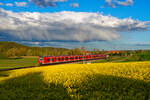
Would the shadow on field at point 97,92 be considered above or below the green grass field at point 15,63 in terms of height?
above

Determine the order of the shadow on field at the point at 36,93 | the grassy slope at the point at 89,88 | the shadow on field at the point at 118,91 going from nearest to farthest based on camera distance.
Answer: the shadow on field at the point at 118,91
the grassy slope at the point at 89,88
the shadow on field at the point at 36,93

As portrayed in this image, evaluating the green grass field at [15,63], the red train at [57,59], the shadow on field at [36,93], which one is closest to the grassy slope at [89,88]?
the shadow on field at [36,93]

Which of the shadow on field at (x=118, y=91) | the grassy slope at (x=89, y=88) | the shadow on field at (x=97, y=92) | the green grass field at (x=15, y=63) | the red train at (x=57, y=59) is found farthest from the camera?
the green grass field at (x=15, y=63)

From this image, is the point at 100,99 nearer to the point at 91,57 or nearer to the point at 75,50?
the point at 91,57

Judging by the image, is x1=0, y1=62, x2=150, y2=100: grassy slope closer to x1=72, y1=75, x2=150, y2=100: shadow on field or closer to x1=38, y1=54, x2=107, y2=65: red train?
x1=72, y1=75, x2=150, y2=100: shadow on field

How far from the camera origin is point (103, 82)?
29.4ft

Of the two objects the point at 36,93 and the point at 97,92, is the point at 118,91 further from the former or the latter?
the point at 36,93

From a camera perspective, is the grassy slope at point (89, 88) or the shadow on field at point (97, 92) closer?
the shadow on field at point (97, 92)

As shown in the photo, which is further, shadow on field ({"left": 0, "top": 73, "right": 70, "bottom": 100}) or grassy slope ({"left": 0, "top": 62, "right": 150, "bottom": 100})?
shadow on field ({"left": 0, "top": 73, "right": 70, "bottom": 100})

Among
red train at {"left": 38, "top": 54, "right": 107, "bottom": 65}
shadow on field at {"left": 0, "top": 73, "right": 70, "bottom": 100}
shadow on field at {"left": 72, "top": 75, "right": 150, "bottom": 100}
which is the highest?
shadow on field at {"left": 72, "top": 75, "right": 150, "bottom": 100}

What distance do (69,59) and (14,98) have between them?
47290mm

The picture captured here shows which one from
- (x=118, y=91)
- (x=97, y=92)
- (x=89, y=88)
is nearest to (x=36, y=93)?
(x=89, y=88)

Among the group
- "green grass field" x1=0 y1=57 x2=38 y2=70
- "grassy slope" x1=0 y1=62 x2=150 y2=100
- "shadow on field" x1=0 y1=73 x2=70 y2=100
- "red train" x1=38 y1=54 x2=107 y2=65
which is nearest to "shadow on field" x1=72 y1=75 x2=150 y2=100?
"grassy slope" x1=0 y1=62 x2=150 y2=100

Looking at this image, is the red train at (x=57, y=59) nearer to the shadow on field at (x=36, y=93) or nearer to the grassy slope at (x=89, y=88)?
the grassy slope at (x=89, y=88)
